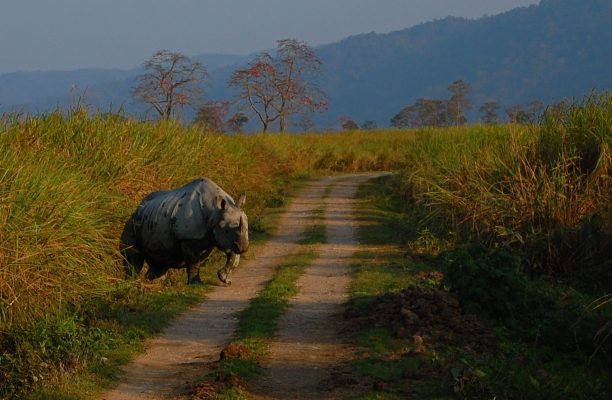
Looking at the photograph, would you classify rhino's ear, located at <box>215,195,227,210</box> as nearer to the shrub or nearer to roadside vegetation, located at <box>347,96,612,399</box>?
roadside vegetation, located at <box>347,96,612,399</box>

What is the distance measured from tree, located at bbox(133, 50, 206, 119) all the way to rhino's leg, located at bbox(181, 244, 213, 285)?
94.1 ft

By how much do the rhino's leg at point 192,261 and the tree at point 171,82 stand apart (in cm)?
2869

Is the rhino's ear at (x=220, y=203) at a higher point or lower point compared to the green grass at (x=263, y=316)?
higher

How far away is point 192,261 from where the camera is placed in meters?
12.3

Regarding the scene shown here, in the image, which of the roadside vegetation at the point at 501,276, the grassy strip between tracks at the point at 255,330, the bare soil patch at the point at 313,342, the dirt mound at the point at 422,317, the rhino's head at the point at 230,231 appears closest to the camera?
the grassy strip between tracks at the point at 255,330

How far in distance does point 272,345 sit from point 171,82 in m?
36.7

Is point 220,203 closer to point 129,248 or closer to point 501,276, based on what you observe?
point 129,248

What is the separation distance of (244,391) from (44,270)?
3385 millimetres

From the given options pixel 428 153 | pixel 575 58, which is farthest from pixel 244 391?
pixel 575 58

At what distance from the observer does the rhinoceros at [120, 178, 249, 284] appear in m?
12.0

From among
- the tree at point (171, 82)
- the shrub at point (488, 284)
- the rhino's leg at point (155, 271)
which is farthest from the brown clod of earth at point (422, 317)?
the tree at point (171, 82)

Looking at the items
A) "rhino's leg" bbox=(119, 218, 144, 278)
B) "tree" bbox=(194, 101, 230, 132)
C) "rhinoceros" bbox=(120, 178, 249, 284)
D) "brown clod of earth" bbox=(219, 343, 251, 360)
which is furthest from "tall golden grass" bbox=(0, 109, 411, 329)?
"tree" bbox=(194, 101, 230, 132)

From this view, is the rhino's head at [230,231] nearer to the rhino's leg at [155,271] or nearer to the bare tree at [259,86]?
the rhino's leg at [155,271]

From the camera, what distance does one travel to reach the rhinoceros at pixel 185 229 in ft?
39.4
